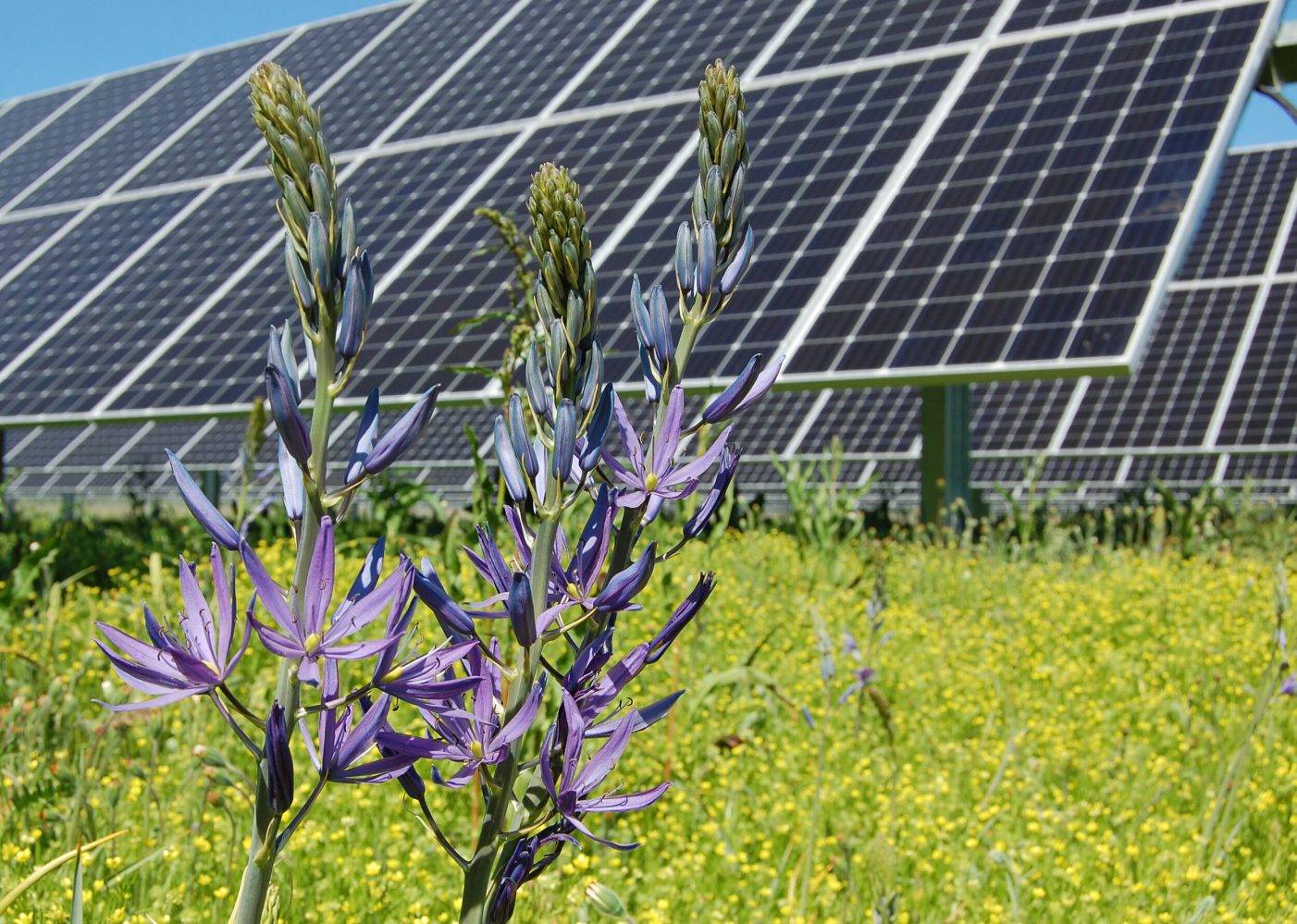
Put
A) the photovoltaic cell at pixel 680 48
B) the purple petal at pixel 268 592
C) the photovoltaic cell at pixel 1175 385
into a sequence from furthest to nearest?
the photovoltaic cell at pixel 1175 385
the photovoltaic cell at pixel 680 48
the purple petal at pixel 268 592

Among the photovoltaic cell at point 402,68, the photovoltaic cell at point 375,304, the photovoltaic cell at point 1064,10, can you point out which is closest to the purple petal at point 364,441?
the photovoltaic cell at point 375,304

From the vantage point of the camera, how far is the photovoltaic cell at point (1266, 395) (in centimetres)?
1494

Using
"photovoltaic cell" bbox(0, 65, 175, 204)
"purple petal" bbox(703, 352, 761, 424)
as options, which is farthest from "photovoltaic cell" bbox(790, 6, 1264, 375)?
"photovoltaic cell" bbox(0, 65, 175, 204)

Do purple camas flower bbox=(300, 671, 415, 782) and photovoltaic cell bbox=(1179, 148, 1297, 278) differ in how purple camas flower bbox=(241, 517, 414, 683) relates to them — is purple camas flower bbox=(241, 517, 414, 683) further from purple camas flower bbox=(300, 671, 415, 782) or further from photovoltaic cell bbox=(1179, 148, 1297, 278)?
photovoltaic cell bbox=(1179, 148, 1297, 278)

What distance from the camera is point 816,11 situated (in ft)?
49.0

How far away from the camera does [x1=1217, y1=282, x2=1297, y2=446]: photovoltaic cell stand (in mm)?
14938

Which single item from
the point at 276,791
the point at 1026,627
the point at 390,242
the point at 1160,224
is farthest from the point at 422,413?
the point at 390,242

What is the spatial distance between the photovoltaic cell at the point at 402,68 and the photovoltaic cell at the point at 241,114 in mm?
459

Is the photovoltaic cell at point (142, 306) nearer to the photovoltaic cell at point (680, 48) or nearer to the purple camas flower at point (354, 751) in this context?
the photovoltaic cell at point (680, 48)

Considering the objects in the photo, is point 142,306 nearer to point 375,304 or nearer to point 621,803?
point 375,304

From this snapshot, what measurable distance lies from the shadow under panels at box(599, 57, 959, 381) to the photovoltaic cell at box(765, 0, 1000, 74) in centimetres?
56

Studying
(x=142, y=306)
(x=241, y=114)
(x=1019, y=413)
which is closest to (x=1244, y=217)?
(x=1019, y=413)

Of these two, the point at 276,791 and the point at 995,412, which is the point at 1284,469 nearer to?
the point at 995,412

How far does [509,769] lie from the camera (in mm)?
1119
